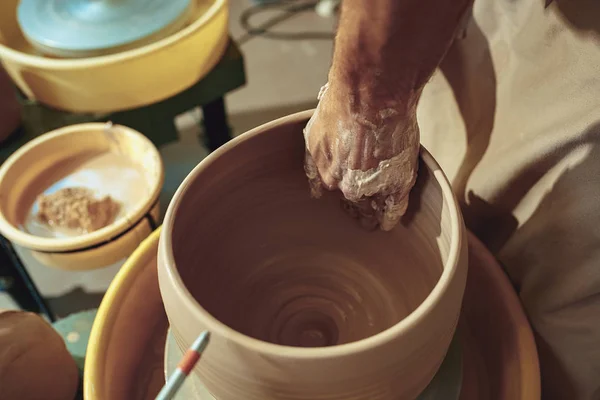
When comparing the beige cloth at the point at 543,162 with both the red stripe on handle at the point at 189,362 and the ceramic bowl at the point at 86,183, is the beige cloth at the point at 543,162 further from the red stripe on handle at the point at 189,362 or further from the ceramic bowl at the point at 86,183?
the ceramic bowl at the point at 86,183

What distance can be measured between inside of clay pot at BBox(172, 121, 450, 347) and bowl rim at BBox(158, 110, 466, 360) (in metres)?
0.04

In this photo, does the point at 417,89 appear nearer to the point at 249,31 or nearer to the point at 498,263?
the point at 498,263

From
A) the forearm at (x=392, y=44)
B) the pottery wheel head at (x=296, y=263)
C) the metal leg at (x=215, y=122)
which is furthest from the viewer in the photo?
the metal leg at (x=215, y=122)

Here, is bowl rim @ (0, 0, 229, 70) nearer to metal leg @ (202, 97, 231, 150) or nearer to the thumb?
metal leg @ (202, 97, 231, 150)

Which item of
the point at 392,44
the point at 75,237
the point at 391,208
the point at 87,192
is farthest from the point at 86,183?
the point at 392,44

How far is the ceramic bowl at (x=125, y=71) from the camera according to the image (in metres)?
0.97

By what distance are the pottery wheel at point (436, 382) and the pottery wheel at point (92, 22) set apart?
62 centimetres

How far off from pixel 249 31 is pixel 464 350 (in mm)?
1634

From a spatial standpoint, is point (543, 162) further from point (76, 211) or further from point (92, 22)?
point (92, 22)

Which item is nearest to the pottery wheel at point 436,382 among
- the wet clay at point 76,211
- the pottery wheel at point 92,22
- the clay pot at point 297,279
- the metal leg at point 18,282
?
the clay pot at point 297,279

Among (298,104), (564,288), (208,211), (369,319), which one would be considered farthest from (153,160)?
(298,104)

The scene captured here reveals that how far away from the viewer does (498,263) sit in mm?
749

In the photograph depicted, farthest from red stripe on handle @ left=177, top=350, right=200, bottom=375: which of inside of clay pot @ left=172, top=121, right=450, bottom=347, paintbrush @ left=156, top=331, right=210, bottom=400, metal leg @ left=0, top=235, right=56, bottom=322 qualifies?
metal leg @ left=0, top=235, right=56, bottom=322

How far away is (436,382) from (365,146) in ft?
1.04
